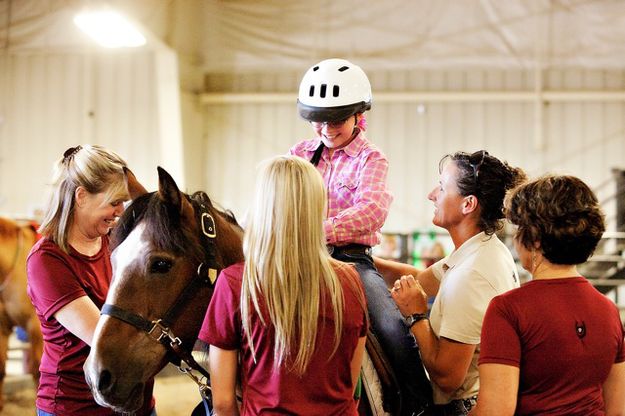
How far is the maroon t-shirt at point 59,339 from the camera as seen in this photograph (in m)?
2.13

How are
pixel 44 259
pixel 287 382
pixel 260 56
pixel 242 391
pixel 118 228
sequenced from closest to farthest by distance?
pixel 287 382, pixel 242 391, pixel 118 228, pixel 44 259, pixel 260 56

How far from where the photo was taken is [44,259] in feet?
7.12

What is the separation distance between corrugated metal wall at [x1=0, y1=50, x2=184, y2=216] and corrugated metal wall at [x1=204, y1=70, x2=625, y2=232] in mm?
1230

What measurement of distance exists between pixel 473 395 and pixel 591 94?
10.8 m

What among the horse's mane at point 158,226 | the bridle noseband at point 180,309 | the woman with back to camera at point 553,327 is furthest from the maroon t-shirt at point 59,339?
the woman with back to camera at point 553,327

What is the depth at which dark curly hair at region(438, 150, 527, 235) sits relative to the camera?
2209mm

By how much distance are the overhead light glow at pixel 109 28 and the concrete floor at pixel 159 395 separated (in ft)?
13.5

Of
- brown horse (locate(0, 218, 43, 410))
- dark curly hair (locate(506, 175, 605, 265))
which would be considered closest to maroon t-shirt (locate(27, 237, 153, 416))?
dark curly hair (locate(506, 175, 605, 265))

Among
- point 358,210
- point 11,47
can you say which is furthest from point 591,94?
point 358,210

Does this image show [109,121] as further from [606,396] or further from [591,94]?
[606,396]

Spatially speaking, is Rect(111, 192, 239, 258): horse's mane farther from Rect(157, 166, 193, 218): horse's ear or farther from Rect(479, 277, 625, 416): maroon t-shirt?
Rect(479, 277, 625, 416): maroon t-shirt

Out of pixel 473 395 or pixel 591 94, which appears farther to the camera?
pixel 591 94

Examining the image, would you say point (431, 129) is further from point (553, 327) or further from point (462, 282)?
point (553, 327)

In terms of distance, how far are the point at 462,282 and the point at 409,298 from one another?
17 centimetres
